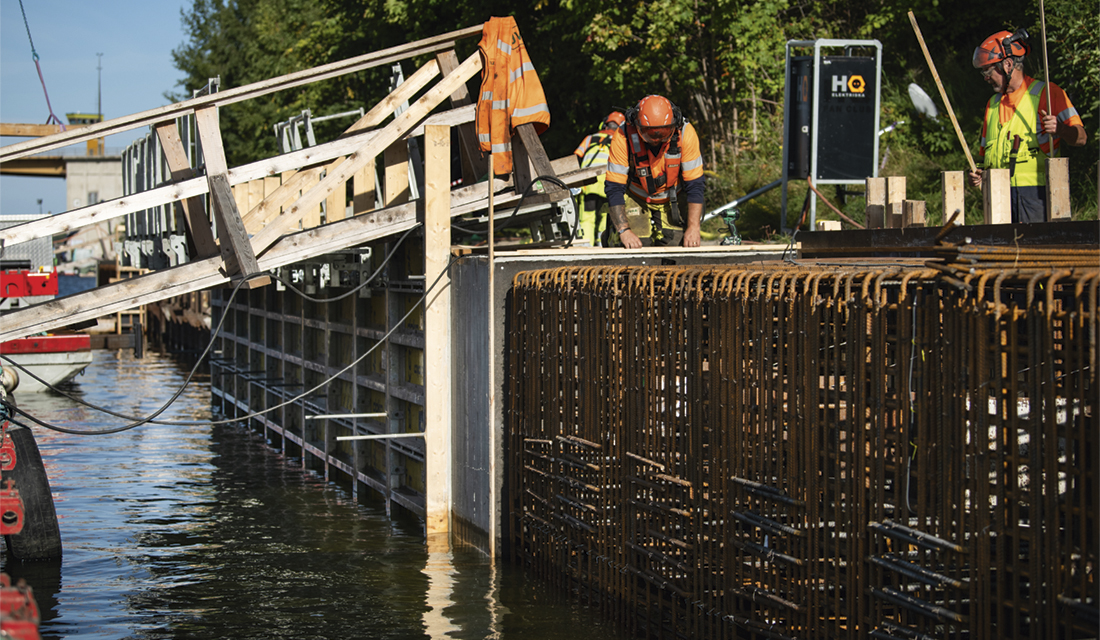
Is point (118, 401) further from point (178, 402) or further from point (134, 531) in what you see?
point (134, 531)

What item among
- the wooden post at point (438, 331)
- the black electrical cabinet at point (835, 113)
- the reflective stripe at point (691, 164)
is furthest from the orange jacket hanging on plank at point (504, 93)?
the black electrical cabinet at point (835, 113)

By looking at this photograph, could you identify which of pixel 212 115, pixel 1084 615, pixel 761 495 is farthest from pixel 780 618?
pixel 212 115

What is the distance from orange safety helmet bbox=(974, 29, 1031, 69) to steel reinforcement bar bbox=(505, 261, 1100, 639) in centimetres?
276

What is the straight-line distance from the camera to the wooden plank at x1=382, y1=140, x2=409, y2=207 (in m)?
11.1

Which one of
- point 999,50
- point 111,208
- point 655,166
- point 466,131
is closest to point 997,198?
point 999,50

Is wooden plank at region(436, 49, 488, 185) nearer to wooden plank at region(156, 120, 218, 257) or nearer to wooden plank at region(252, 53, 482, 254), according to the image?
wooden plank at region(252, 53, 482, 254)

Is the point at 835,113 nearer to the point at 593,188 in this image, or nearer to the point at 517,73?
the point at 593,188

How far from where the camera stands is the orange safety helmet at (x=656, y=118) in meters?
9.72

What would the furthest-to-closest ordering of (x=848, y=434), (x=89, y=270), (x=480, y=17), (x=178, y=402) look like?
(x=89, y=270) → (x=480, y=17) → (x=178, y=402) → (x=848, y=434)

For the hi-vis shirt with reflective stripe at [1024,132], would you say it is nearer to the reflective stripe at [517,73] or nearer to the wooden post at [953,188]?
the wooden post at [953,188]

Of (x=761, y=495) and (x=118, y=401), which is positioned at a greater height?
(x=761, y=495)

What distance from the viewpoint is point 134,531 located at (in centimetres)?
1140

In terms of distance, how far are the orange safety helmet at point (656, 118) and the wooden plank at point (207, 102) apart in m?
1.89

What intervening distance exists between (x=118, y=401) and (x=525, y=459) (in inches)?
624
